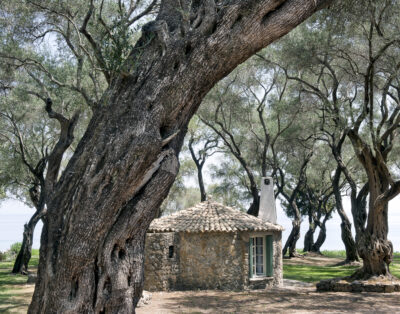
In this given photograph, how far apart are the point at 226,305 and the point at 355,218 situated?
12.9 m

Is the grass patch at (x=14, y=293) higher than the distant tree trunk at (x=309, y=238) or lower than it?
lower

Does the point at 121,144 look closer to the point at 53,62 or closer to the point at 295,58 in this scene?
the point at 53,62

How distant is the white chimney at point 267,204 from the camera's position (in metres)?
22.5

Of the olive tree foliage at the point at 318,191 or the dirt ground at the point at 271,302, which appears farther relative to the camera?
the olive tree foliage at the point at 318,191

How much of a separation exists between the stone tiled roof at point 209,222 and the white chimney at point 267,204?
7.09 ft

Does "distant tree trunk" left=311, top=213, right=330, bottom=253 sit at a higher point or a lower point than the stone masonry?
higher

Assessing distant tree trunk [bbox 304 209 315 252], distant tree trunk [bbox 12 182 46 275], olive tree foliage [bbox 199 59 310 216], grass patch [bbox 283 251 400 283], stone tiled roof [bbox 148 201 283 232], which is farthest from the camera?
distant tree trunk [bbox 304 209 315 252]

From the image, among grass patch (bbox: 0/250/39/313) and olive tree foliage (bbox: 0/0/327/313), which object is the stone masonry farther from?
olive tree foliage (bbox: 0/0/327/313)

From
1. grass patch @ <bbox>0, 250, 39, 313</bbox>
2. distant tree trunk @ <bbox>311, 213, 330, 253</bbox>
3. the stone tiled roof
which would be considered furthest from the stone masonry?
distant tree trunk @ <bbox>311, 213, 330, 253</bbox>

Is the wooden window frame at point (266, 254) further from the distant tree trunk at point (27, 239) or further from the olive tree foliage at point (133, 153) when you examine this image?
the olive tree foliage at point (133, 153)

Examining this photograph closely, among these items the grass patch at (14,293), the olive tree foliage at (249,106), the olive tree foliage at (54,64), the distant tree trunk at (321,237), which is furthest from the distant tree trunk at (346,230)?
the grass patch at (14,293)

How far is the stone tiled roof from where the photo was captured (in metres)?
18.3

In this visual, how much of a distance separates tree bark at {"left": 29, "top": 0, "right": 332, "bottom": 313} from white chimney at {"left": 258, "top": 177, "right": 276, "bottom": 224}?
645 inches

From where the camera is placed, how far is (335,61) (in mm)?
21781
